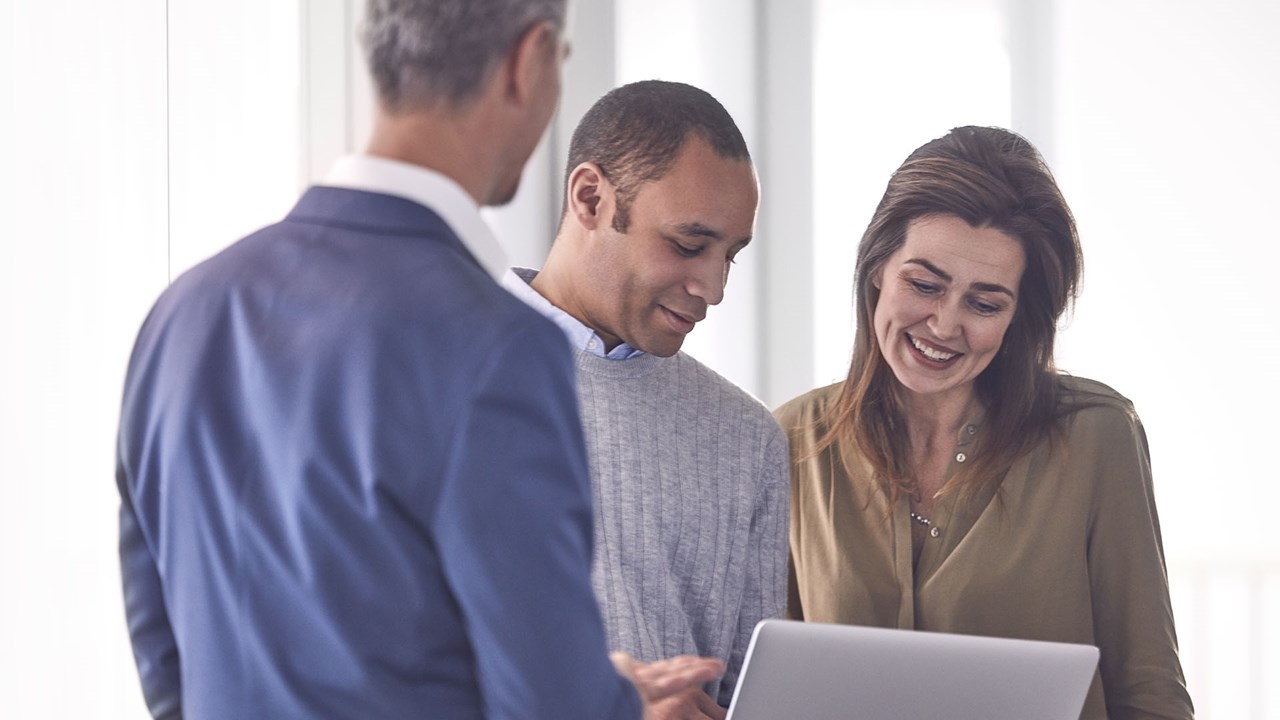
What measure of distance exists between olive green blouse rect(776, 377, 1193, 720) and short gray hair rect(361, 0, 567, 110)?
3.84ft

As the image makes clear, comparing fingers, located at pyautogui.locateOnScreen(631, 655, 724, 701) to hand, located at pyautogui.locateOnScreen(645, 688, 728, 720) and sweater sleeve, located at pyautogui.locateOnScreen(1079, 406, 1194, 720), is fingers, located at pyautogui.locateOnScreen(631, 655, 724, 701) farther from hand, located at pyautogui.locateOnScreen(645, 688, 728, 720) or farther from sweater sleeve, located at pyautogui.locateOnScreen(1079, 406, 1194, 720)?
sweater sleeve, located at pyautogui.locateOnScreen(1079, 406, 1194, 720)

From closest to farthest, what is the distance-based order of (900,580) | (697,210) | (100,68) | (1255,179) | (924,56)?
(697,210)
(900,580)
(100,68)
(1255,179)
(924,56)

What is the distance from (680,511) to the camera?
162 centimetres

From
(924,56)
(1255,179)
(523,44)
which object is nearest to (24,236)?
(523,44)

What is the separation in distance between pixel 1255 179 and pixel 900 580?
86.6 inches

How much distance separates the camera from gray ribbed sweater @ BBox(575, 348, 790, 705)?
156 centimetres

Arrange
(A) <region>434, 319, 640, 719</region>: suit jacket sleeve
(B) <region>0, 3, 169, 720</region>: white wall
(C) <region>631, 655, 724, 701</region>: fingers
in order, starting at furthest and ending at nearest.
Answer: (B) <region>0, 3, 169, 720</region>: white wall, (C) <region>631, 655, 724, 701</region>: fingers, (A) <region>434, 319, 640, 719</region>: suit jacket sleeve

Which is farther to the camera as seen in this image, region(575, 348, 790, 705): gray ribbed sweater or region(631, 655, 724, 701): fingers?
region(575, 348, 790, 705): gray ribbed sweater

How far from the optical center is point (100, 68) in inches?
78.5

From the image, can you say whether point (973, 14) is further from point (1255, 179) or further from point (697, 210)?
point (697, 210)

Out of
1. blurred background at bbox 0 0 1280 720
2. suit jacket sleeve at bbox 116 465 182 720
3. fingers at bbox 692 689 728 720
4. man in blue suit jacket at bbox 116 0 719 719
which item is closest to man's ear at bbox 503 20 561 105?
man in blue suit jacket at bbox 116 0 719 719

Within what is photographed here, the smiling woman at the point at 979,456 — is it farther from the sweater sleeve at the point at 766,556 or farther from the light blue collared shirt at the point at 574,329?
the light blue collared shirt at the point at 574,329

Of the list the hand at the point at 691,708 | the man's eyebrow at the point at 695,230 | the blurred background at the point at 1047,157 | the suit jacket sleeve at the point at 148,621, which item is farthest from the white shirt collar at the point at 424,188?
the blurred background at the point at 1047,157

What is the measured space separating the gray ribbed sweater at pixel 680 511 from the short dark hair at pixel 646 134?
23cm
